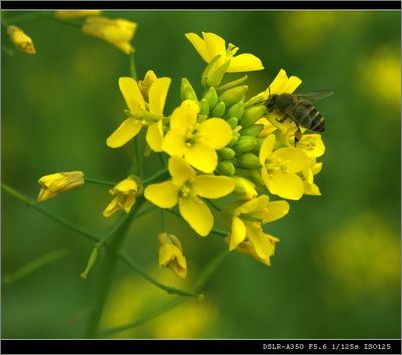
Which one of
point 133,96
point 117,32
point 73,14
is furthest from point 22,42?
point 133,96

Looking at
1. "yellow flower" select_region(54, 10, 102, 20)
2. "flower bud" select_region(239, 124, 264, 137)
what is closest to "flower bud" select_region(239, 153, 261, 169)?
"flower bud" select_region(239, 124, 264, 137)

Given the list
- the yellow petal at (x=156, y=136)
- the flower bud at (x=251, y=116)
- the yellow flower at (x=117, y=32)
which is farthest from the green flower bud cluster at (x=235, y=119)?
the yellow flower at (x=117, y=32)

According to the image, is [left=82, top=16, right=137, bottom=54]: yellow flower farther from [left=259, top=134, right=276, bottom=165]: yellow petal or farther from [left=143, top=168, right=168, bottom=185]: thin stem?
[left=259, top=134, right=276, bottom=165]: yellow petal

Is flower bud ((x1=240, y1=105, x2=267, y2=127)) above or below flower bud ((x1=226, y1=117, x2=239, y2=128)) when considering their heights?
below

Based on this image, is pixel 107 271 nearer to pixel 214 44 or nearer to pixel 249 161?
pixel 249 161

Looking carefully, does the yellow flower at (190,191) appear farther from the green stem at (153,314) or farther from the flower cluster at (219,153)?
the green stem at (153,314)

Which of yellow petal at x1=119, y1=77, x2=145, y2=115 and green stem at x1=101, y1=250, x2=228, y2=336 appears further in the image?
green stem at x1=101, y1=250, x2=228, y2=336
